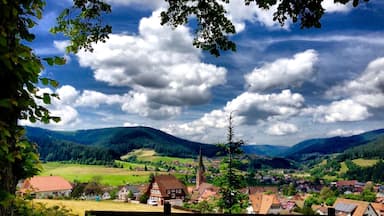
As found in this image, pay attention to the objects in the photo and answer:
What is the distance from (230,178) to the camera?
73.9 ft

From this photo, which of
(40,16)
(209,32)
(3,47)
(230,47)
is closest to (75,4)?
(209,32)

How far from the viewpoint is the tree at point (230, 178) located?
Result: 71.5ft

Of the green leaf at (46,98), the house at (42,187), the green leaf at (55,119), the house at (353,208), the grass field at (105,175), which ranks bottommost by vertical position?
the house at (353,208)

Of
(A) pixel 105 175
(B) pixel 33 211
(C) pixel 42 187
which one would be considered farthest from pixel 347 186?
(B) pixel 33 211

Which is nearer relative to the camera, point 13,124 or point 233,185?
point 13,124

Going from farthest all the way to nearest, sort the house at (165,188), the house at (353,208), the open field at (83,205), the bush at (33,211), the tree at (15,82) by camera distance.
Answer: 1. the house at (353,208)
2. the house at (165,188)
3. the open field at (83,205)
4. the bush at (33,211)
5. the tree at (15,82)

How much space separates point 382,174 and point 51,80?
741 ft

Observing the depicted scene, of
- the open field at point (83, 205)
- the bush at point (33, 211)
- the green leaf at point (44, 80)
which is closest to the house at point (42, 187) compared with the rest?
the bush at point (33, 211)

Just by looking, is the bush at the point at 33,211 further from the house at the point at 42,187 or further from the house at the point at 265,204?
the house at the point at 265,204

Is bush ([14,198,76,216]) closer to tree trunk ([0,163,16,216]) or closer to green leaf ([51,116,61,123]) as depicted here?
tree trunk ([0,163,16,216])

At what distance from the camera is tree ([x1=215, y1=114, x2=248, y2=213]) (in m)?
21.8

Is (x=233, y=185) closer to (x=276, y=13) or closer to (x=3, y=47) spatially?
(x=276, y=13)

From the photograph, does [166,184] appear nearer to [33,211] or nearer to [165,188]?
[165,188]

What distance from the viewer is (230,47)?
27.8 feet
